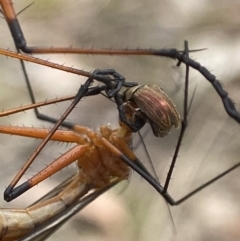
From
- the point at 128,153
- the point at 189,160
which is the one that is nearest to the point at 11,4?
the point at 128,153

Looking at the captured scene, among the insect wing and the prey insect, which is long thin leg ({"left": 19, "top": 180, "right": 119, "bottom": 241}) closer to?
the prey insect

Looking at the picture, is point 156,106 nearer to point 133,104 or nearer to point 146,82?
point 133,104

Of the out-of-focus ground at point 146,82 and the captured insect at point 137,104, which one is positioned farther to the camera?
the out-of-focus ground at point 146,82

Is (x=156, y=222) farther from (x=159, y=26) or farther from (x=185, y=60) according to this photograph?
(x=159, y=26)

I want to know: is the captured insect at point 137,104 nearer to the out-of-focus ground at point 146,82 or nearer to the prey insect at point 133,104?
the prey insect at point 133,104

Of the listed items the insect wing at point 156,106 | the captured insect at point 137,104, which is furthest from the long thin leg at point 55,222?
the insect wing at point 156,106

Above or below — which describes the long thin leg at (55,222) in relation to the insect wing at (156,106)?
below

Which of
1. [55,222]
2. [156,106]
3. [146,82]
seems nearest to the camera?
[156,106]

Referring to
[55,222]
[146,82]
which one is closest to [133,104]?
[55,222]

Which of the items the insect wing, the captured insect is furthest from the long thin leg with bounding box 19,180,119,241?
the insect wing
